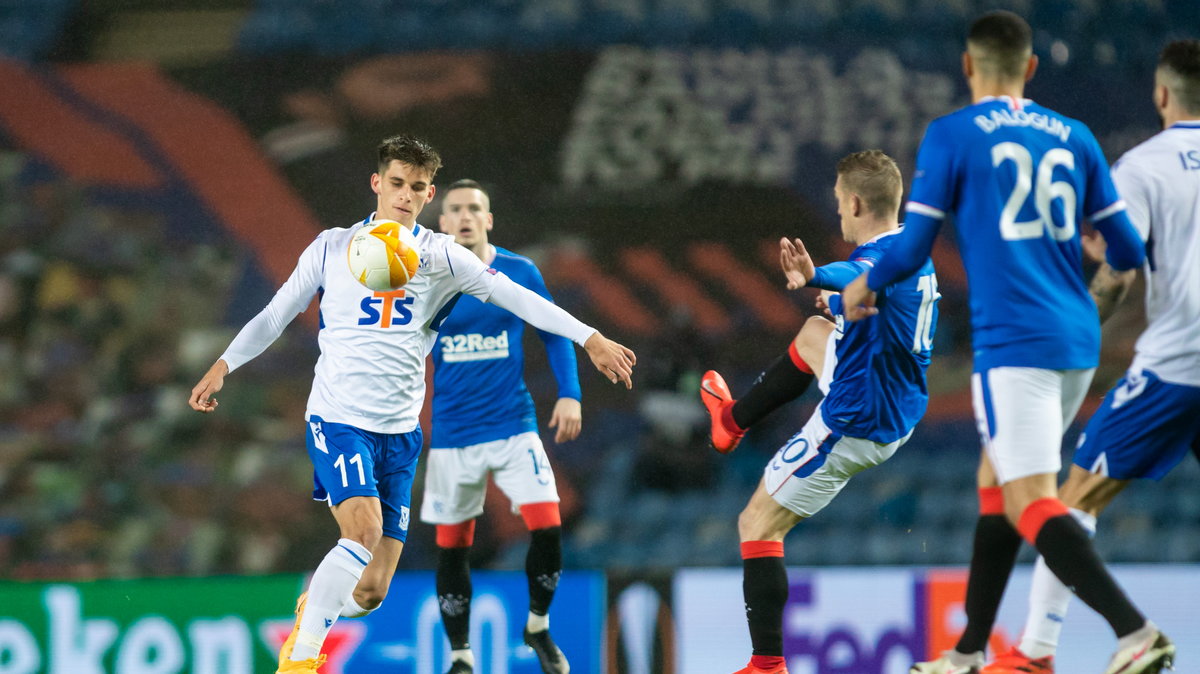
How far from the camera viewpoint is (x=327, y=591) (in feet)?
12.5

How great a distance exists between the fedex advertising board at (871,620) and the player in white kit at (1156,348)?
274 cm

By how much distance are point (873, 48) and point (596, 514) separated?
12.7 feet

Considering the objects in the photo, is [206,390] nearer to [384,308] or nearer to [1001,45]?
[384,308]

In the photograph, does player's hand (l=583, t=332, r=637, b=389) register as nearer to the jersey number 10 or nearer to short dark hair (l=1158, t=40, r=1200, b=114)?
the jersey number 10

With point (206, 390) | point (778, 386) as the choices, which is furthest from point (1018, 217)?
point (206, 390)

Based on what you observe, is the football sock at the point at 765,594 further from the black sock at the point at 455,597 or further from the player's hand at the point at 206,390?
the player's hand at the point at 206,390

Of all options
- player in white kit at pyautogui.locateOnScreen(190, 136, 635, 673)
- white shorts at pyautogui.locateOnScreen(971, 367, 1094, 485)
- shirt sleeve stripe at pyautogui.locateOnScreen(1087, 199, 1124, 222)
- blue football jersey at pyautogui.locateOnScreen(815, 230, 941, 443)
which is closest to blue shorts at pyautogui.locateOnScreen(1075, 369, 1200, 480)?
white shorts at pyautogui.locateOnScreen(971, 367, 1094, 485)

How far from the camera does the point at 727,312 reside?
8.34m

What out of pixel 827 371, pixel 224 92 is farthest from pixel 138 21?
pixel 827 371

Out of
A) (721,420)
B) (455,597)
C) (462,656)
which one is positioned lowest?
(462,656)

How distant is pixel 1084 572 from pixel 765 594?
1.28 m

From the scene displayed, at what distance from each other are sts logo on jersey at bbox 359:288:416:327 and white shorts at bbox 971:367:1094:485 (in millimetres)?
1926

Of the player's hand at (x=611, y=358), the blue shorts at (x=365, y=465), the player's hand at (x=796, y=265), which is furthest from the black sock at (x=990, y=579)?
the blue shorts at (x=365, y=465)

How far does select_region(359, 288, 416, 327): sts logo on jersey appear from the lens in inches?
159
